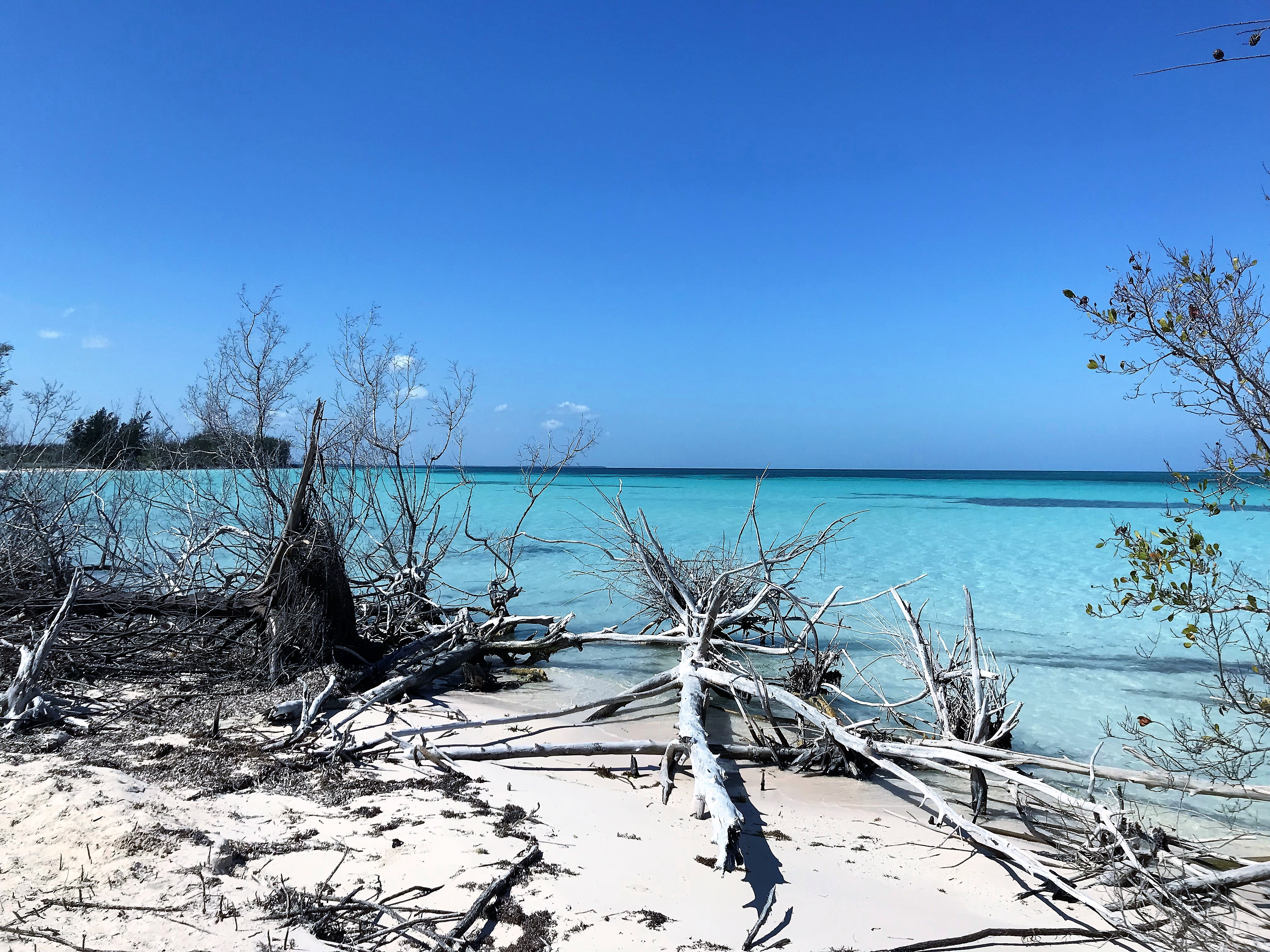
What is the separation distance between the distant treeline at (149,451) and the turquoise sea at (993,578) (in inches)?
151

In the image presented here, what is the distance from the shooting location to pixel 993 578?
16.0 meters

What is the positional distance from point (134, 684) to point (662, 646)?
6563 mm

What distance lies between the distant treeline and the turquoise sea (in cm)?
384

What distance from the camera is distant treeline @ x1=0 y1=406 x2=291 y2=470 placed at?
807 cm

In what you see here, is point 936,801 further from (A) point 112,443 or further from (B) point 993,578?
(B) point 993,578

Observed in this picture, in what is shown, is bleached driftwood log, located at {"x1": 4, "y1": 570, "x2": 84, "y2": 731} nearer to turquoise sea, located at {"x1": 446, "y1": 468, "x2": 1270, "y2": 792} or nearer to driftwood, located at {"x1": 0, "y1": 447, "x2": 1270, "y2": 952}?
driftwood, located at {"x1": 0, "y1": 447, "x2": 1270, "y2": 952}

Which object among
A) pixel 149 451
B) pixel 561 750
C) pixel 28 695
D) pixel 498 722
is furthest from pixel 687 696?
pixel 149 451

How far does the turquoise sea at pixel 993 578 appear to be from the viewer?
8422 mm

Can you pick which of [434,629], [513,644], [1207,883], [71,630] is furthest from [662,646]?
[1207,883]

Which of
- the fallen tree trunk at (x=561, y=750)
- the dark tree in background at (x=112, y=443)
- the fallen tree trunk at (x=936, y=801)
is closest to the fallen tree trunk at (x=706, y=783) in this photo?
the fallen tree trunk at (x=561, y=750)

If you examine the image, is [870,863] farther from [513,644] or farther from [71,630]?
[71,630]

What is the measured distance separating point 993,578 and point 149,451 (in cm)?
1615

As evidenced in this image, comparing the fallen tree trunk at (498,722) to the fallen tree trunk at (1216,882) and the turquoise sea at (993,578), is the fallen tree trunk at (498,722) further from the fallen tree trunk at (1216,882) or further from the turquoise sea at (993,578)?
the fallen tree trunk at (1216,882)

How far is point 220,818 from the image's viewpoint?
12.2 ft
